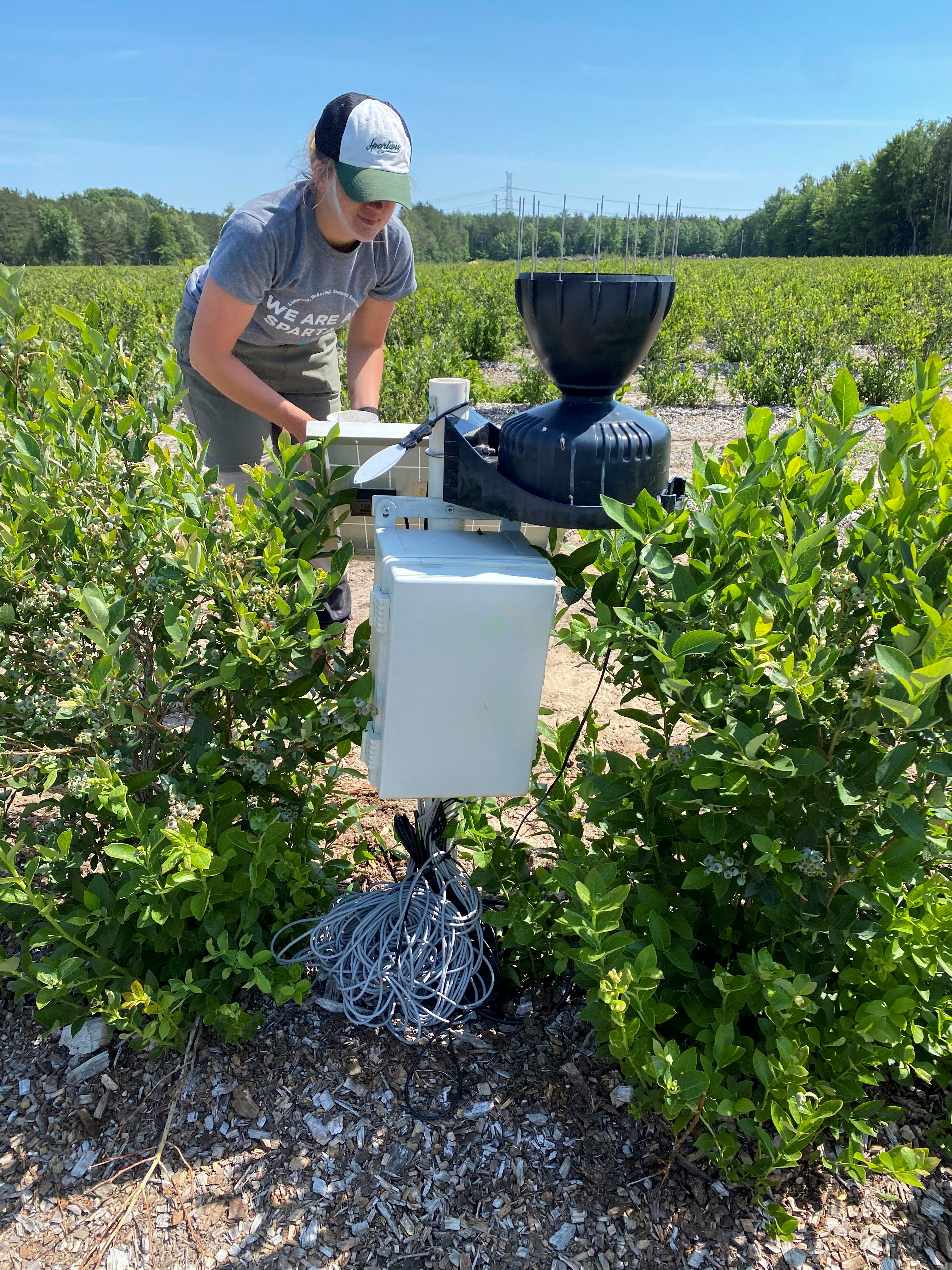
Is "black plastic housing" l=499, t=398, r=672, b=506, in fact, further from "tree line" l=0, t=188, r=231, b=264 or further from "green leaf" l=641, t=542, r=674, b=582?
"tree line" l=0, t=188, r=231, b=264

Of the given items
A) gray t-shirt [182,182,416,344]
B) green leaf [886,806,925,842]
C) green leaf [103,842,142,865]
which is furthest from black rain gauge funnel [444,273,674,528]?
gray t-shirt [182,182,416,344]

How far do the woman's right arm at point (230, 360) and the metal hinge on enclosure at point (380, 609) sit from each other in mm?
968

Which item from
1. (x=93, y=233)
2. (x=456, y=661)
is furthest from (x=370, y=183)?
(x=93, y=233)

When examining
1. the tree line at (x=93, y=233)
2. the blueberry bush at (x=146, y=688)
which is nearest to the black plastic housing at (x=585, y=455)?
the blueberry bush at (x=146, y=688)

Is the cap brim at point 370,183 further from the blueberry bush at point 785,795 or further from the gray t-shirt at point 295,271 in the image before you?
the blueberry bush at point 785,795

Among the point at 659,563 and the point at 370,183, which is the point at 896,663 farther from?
the point at 370,183

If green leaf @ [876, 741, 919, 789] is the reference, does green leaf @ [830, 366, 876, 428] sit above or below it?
above

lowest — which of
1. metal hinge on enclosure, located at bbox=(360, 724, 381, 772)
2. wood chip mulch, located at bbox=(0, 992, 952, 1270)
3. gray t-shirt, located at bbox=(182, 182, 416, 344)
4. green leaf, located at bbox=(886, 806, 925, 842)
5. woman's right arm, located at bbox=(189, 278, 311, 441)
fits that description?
wood chip mulch, located at bbox=(0, 992, 952, 1270)

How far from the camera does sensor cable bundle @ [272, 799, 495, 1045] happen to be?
1.74 meters

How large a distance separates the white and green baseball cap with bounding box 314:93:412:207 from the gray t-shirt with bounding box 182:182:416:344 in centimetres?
26

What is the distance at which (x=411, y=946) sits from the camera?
5.73 ft

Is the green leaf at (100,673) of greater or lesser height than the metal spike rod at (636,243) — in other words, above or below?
below

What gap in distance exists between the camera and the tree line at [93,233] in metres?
68.5

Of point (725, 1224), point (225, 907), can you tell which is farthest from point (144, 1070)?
point (725, 1224)
